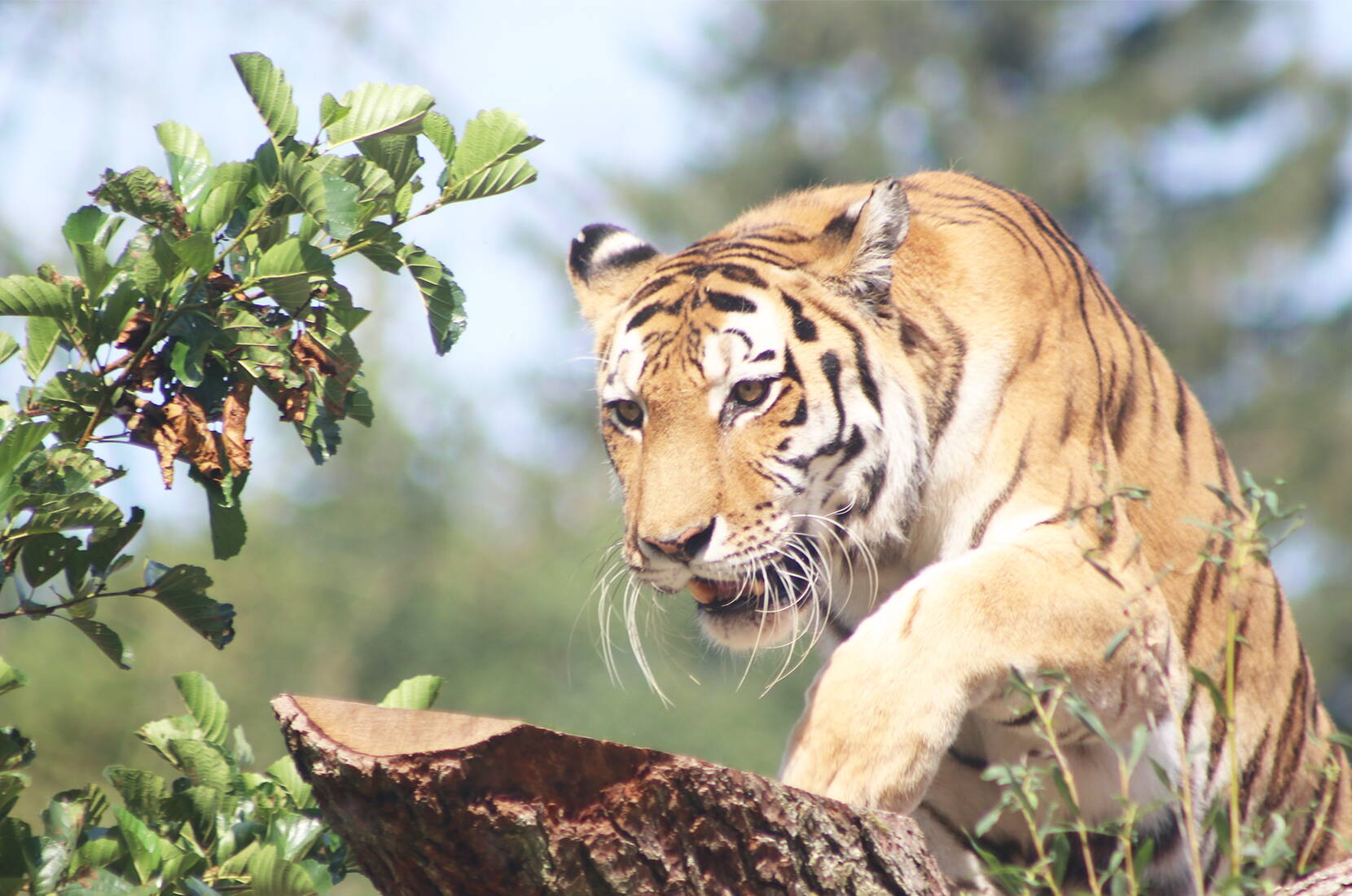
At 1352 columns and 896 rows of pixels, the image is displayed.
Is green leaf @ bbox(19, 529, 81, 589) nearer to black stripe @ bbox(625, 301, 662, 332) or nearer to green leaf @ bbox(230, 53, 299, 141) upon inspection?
green leaf @ bbox(230, 53, 299, 141)

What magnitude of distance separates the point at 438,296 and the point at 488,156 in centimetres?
26

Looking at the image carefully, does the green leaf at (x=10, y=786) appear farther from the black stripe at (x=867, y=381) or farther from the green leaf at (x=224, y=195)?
the black stripe at (x=867, y=381)

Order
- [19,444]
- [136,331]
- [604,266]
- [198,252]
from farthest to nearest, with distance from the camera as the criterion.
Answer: [604,266], [136,331], [198,252], [19,444]

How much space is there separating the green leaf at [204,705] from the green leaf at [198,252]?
2.35ft

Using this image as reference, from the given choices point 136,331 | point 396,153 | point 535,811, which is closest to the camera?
point 535,811

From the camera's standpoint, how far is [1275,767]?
3.51 m

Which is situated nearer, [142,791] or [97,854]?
[97,854]

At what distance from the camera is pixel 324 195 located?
2236mm

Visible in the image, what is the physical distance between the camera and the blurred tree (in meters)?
22.3

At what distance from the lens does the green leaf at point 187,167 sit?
231 cm

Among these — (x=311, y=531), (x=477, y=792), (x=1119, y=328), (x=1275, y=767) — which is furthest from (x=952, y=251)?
(x=311, y=531)

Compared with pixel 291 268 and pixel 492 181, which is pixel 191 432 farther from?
pixel 492 181

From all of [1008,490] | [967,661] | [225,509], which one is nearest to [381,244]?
[225,509]

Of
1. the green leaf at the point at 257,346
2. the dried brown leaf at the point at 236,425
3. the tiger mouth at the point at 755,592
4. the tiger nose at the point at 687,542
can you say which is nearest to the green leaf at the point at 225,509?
the dried brown leaf at the point at 236,425
